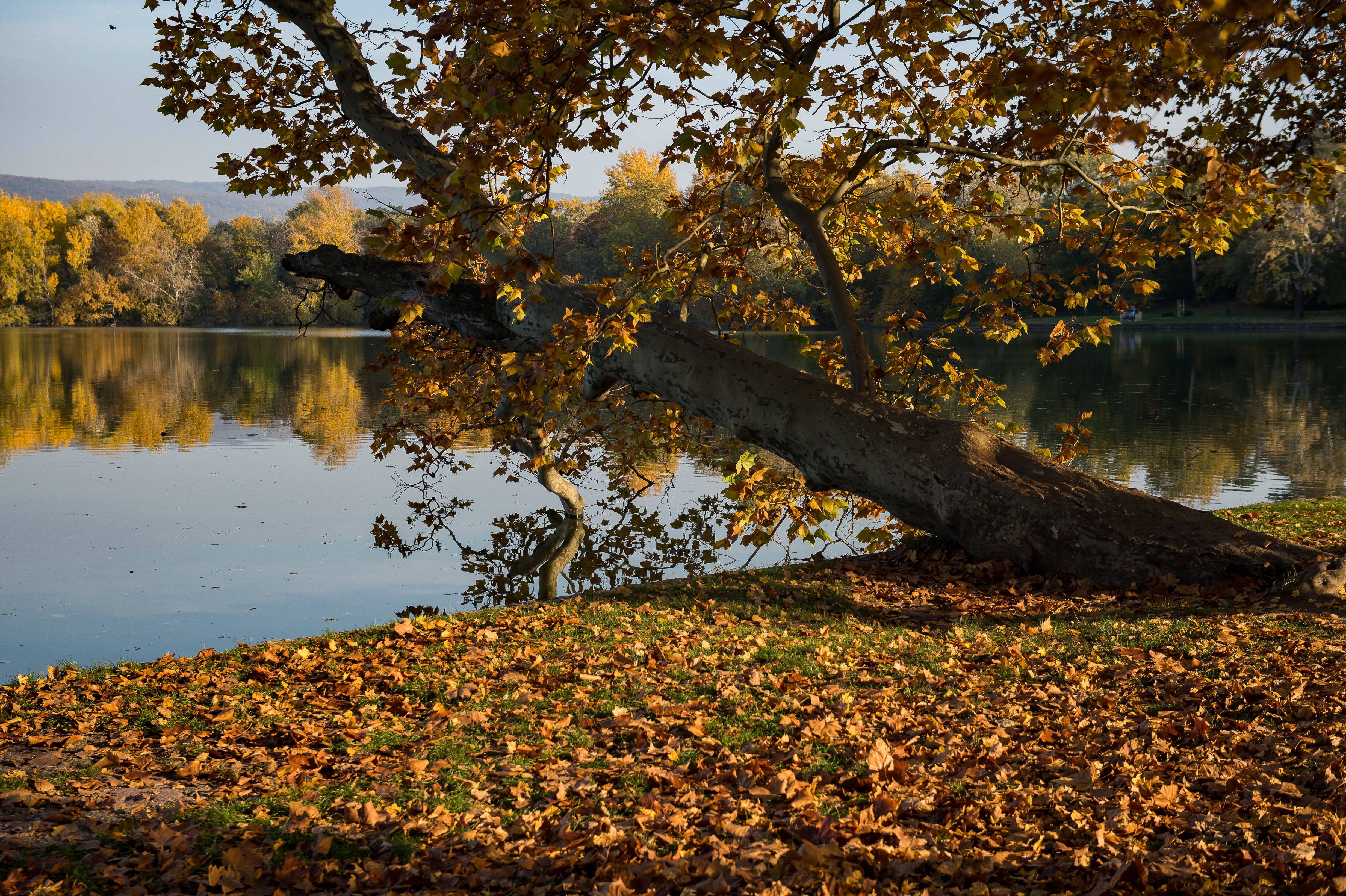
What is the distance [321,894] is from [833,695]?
300 cm

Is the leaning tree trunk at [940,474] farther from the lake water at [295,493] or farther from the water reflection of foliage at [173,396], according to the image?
the water reflection of foliage at [173,396]

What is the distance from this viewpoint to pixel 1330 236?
52.8 metres

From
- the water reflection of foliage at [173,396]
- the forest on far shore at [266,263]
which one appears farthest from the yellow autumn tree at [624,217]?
the water reflection of foliage at [173,396]

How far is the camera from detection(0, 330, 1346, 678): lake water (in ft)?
31.2

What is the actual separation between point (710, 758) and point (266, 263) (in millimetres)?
86966

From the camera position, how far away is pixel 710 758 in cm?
466

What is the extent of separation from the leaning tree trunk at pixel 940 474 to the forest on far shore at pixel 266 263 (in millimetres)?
47135

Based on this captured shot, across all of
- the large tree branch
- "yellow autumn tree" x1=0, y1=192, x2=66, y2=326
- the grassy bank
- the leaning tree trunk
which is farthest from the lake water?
"yellow autumn tree" x1=0, y1=192, x2=66, y2=326

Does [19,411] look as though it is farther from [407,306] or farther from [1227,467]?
[1227,467]

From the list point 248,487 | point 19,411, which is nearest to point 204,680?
point 248,487

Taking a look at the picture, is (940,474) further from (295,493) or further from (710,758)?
(295,493)

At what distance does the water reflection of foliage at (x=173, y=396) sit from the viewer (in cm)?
2075

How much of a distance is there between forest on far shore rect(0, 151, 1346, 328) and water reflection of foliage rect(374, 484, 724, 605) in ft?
144

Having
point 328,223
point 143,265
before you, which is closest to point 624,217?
point 328,223
